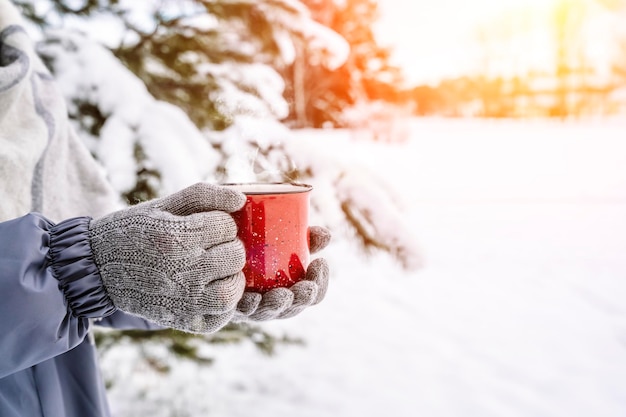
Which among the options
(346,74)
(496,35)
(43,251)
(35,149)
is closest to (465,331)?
(35,149)

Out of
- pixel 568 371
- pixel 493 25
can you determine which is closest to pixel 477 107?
pixel 493 25

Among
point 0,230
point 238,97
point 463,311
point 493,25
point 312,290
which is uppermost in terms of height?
point 493,25

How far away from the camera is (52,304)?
75cm

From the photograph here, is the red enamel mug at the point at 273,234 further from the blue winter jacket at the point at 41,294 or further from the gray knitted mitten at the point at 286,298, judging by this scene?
the blue winter jacket at the point at 41,294

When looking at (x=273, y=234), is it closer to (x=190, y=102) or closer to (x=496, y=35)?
(x=190, y=102)

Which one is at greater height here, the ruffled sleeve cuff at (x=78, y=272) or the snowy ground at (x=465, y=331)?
the ruffled sleeve cuff at (x=78, y=272)

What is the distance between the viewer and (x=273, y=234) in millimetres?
877

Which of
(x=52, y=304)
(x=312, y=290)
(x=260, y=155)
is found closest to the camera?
(x=52, y=304)

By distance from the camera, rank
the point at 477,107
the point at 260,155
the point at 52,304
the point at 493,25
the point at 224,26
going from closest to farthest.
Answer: the point at 52,304 → the point at 260,155 → the point at 224,26 → the point at 493,25 → the point at 477,107

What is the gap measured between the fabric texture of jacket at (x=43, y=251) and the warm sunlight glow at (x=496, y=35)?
14002 millimetres

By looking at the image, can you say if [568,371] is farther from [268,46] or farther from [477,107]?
[477,107]

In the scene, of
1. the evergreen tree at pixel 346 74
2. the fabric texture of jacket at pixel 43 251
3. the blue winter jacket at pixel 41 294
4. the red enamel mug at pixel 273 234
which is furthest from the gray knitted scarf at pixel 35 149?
the evergreen tree at pixel 346 74

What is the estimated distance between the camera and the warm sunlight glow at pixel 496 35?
51.2 ft

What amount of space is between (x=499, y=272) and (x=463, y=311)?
3.54 ft
